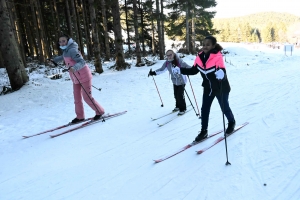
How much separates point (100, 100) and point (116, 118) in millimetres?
2506

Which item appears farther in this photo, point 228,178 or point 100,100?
point 100,100

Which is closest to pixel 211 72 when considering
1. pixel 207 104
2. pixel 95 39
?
pixel 207 104

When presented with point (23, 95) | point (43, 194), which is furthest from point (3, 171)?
point (23, 95)

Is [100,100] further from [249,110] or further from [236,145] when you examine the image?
[236,145]

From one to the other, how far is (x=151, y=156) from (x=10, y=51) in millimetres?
8588

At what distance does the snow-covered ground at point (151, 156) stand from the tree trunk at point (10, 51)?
2.57 metres

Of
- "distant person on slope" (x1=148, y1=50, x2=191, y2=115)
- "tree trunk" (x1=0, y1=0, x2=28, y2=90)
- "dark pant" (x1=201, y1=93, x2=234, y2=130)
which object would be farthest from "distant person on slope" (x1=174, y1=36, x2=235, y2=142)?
"tree trunk" (x1=0, y1=0, x2=28, y2=90)

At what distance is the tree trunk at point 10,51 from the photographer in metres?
9.75

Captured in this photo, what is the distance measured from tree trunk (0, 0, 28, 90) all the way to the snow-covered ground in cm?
257

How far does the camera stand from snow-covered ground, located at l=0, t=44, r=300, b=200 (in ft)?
10.8

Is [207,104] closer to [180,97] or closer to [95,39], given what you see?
[180,97]

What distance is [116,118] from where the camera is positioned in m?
7.09

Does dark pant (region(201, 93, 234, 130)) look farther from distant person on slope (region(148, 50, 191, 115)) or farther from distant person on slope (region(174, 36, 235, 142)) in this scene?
distant person on slope (region(148, 50, 191, 115))

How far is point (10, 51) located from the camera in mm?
10016
